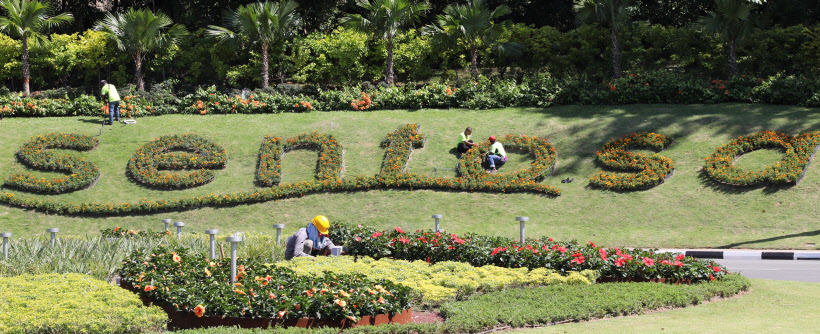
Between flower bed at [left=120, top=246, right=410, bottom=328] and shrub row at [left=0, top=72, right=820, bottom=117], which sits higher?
shrub row at [left=0, top=72, right=820, bottom=117]

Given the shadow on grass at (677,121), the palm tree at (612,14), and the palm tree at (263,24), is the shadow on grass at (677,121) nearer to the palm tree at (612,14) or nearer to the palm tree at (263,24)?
the palm tree at (612,14)

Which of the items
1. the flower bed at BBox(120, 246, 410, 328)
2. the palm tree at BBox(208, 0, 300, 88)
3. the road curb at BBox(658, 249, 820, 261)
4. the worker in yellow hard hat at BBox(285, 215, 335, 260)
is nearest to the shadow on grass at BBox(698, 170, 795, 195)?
the road curb at BBox(658, 249, 820, 261)

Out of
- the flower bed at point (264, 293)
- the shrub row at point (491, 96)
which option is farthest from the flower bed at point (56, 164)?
the flower bed at point (264, 293)

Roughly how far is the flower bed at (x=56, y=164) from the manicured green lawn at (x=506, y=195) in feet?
1.25

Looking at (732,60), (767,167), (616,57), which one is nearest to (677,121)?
(767,167)

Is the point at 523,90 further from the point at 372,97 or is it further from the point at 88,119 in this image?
the point at 88,119

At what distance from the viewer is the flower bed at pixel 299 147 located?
20.3 meters

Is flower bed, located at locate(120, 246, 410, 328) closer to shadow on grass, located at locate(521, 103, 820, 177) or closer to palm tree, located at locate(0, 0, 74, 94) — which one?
shadow on grass, located at locate(521, 103, 820, 177)

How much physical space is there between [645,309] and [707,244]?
6.99 m

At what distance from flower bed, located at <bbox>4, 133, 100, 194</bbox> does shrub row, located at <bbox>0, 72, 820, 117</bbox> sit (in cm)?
334

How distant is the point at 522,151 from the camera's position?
21.1m

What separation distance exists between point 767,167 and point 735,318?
11239 millimetres

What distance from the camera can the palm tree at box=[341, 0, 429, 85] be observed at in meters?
25.9

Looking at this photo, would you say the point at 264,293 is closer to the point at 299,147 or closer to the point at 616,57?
the point at 299,147
